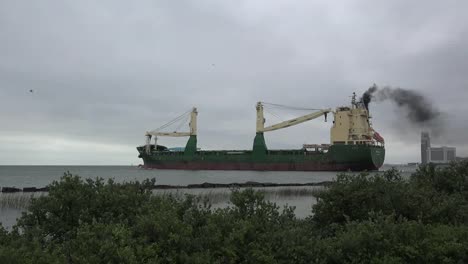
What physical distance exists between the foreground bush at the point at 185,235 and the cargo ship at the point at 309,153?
73556 millimetres

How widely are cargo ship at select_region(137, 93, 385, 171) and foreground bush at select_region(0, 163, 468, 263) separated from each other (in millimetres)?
73556

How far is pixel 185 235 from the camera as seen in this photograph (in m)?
6.70

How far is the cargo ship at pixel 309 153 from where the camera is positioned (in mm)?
84250

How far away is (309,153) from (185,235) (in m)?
83.5

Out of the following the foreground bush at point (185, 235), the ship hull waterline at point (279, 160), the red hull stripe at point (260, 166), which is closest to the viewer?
the foreground bush at point (185, 235)

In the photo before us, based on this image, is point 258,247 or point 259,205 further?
point 259,205

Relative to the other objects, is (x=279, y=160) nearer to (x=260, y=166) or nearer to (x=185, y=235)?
(x=260, y=166)

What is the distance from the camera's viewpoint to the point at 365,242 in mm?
7477

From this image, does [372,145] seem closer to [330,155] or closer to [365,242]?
[330,155]

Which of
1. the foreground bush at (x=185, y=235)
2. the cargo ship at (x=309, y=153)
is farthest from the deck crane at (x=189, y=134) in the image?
the foreground bush at (x=185, y=235)

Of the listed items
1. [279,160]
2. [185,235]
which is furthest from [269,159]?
[185,235]

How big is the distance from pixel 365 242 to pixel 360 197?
134 inches

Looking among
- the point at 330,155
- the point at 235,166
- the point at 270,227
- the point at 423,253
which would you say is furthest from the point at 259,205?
the point at 235,166

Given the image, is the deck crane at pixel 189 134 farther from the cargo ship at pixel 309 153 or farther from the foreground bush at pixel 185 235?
the foreground bush at pixel 185 235
